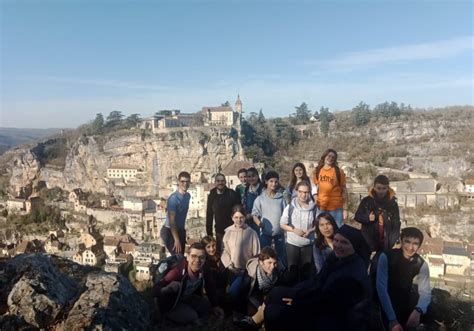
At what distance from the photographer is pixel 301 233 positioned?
355cm

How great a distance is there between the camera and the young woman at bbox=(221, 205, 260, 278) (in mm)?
3475

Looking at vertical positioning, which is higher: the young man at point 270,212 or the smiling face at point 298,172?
the smiling face at point 298,172

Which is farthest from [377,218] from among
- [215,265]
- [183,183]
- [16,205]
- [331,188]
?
[16,205]

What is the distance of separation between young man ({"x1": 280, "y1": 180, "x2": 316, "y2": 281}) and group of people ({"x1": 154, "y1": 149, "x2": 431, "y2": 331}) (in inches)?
0.4

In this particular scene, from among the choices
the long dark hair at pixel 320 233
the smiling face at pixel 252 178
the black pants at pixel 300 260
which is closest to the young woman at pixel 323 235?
the long dark hair at pixel 320 233

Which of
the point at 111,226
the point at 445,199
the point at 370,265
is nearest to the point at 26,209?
the point at 111,226

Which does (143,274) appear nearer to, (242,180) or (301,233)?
(242,180)

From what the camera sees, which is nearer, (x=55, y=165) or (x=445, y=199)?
(x=445, y=199)

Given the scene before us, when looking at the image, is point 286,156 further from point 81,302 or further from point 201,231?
point 81,302

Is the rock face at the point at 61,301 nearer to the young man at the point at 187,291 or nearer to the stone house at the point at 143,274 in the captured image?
the young man at the point at 187,291

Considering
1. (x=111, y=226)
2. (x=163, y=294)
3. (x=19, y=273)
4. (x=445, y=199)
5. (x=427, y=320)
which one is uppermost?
(x=19, y=273)

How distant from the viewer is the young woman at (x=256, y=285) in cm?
298

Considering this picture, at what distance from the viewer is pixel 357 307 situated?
238 cm

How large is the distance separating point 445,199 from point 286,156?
19.2m
